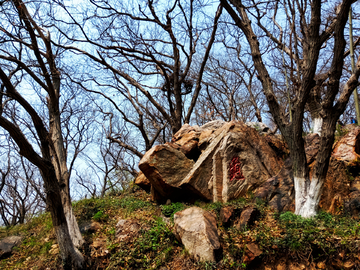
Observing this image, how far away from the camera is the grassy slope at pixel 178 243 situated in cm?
432

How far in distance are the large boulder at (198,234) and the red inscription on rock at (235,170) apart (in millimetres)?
1966

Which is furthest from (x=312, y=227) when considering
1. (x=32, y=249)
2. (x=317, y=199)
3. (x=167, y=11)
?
(x=167, y=11)

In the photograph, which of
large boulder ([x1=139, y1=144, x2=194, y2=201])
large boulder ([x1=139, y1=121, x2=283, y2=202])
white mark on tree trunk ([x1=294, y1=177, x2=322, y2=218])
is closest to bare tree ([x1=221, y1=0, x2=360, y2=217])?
white mark on tree trunk ([x1=294, y1=177, x2=322, y2=218])

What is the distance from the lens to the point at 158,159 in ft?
24.7

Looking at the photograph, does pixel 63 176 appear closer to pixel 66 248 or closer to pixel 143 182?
pixel 66 248

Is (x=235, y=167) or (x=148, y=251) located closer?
(x=148, y=251)

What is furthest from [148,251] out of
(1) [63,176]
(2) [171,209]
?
(1) [63,176]

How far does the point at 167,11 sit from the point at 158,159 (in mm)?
6210

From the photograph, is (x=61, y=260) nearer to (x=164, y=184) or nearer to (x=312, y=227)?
(x=164, y=184)

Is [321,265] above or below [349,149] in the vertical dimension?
below

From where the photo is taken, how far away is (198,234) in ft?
16.2

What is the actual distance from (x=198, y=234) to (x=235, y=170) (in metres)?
2.85

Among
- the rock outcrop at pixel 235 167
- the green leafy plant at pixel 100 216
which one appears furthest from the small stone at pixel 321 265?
the green leafy plant at pixel 100 216

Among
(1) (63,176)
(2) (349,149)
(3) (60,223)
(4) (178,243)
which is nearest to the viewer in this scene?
(3) (60,223)
